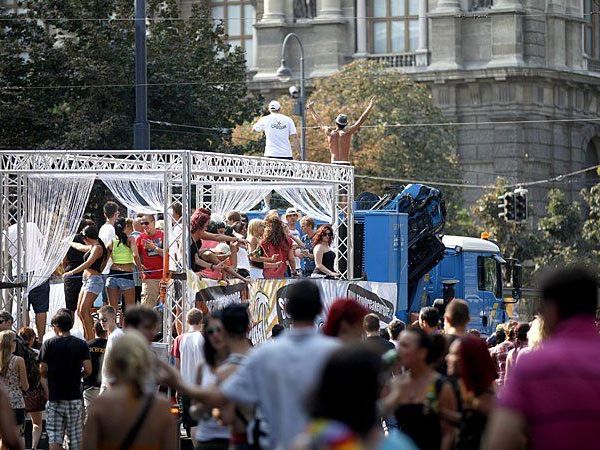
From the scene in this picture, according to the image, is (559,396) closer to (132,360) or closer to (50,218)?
(132,360)

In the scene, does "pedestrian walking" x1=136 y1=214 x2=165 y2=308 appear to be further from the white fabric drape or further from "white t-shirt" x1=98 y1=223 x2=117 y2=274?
the white fabric drape

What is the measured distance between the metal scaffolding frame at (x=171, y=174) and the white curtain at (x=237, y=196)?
17 cm

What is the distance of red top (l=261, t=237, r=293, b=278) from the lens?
25281 millimetres

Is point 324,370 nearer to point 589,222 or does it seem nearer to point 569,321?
point 569,321

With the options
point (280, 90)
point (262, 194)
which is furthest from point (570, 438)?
point (280, 90)

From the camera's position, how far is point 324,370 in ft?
22.6

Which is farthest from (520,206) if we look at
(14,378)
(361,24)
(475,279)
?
(14,378)

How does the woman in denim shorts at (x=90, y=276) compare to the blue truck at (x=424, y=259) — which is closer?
the woman in denim shorts at (x=90, y=276)

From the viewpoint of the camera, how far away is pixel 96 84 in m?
40.7

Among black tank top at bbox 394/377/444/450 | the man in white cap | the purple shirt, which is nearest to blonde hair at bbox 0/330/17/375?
black tank top at bbox 394/377/444/450

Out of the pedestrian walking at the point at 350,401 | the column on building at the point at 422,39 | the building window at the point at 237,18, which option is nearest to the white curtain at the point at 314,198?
the pedestrian walking at the point at 350,401

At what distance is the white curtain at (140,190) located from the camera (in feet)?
76.9

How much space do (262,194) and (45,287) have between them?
16.3 ft

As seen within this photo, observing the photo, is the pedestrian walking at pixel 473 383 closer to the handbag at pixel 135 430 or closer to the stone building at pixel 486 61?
the handbag at pixel 135 430
